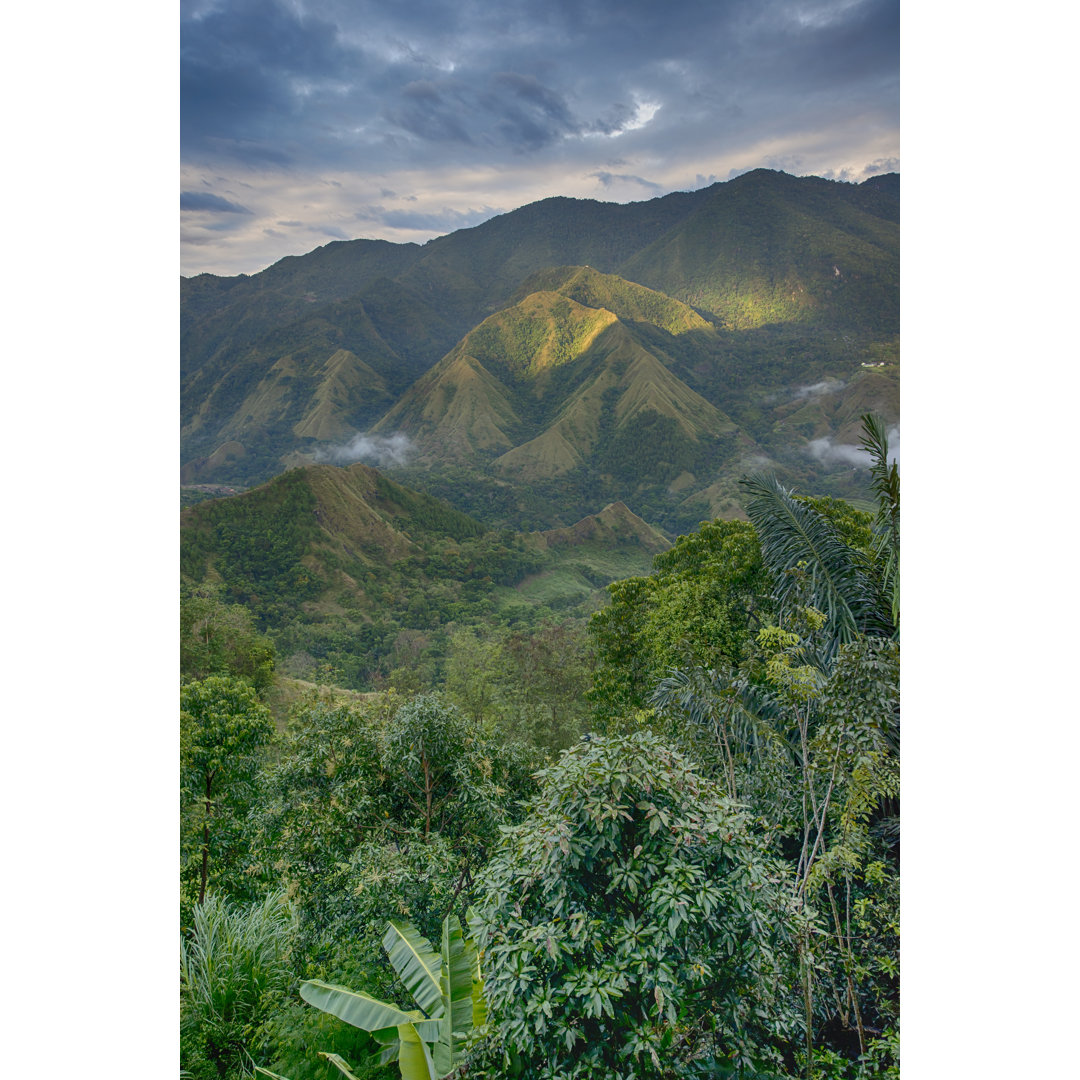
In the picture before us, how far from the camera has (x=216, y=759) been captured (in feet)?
21.3

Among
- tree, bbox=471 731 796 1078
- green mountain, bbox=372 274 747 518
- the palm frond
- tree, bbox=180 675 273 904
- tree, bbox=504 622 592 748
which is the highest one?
green mountain, bbox=372 274 747 518

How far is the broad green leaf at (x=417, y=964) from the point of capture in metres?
2.93

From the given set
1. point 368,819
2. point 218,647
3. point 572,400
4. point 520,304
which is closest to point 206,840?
point 368,819

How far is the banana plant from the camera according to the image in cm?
250

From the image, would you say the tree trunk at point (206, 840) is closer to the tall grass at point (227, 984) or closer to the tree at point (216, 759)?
the tree at point (216, 759)

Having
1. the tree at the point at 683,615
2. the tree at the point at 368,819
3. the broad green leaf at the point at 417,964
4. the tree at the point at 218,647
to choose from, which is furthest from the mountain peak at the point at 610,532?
the broad green leaf at the point at 417,964

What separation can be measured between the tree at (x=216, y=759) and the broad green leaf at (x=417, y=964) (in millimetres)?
3853

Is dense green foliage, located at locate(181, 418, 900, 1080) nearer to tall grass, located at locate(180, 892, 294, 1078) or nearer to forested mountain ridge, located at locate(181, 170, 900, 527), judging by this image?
tall grass, located at locate(180, 892, 294, 1078)

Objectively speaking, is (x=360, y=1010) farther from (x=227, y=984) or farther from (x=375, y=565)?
(x=375, y=565)

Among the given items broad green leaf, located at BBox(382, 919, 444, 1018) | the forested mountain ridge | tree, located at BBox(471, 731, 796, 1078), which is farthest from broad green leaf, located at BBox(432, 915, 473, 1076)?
the forested mountain ridge

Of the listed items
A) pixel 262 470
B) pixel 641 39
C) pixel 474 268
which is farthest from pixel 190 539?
pixel 474 268
